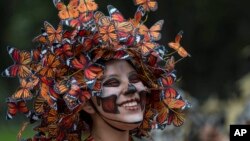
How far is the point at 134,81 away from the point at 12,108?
796mm

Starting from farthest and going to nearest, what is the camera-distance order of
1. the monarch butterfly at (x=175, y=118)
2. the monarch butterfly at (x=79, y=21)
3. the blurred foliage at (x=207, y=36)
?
the blurred foliage at (x=207, y=36) → the monarch butterfly at (x=175, y=118) → the monarch butterfly at (x=79, y=21)

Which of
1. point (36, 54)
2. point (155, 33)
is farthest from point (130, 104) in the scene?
point (36, 54)

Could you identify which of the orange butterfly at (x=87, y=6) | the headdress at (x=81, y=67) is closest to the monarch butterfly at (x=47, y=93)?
the headdress at (x=81, y=67)

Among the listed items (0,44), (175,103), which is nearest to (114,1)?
(0,44)

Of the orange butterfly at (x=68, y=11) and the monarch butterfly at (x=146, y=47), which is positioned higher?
the orange butterfly at (x=68, y=11)

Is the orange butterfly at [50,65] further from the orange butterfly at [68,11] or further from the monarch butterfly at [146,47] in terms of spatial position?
the monarch butterfly at [146,47]

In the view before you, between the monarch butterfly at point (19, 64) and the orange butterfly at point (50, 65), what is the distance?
170mm

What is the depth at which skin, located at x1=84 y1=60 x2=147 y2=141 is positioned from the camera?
7.54 metres

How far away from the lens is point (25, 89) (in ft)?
25.5

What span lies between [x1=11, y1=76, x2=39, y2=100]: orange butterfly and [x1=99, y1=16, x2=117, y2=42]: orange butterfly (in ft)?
1.67

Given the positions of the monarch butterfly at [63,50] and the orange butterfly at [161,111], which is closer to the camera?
the monarch butterfly at [63,50]

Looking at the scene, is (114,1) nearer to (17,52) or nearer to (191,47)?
(191,47)

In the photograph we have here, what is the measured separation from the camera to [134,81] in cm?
760

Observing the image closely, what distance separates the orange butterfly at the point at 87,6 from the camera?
7648 mm
